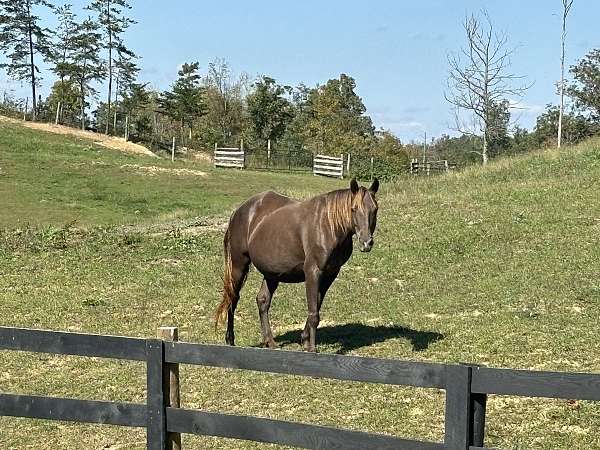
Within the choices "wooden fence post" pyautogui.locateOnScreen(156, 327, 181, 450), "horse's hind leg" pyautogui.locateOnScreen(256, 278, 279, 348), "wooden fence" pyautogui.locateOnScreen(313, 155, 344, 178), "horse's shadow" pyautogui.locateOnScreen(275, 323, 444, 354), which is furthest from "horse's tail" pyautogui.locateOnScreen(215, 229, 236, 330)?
"wooden fence" pyautogui.locateOnScreen(313, 155, 344, 178)

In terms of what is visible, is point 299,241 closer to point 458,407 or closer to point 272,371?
point 272,371

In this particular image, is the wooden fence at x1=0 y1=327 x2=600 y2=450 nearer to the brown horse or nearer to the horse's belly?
the brown horse

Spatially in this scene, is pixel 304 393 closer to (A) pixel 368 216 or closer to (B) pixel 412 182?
(A) pixel 368 216

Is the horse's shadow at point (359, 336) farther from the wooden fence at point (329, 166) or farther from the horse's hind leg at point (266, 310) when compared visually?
the wooden fence at point (329, 166)

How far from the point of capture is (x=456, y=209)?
18.2 m

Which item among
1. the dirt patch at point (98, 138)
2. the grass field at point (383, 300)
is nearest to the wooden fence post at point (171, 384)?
the grass field at point (383, 300)

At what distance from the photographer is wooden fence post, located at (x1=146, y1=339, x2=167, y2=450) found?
457 cm

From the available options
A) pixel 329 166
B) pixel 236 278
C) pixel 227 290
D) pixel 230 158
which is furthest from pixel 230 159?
pixel 227 290

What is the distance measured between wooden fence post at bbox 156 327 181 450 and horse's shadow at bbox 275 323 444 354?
4.61 metres

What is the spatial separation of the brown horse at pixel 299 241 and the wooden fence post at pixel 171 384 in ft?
12.6

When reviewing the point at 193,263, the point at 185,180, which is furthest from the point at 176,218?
the point at 185,180

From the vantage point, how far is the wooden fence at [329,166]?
49281mm

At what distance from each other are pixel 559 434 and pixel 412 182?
57.4 ft

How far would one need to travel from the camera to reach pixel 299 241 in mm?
9125
